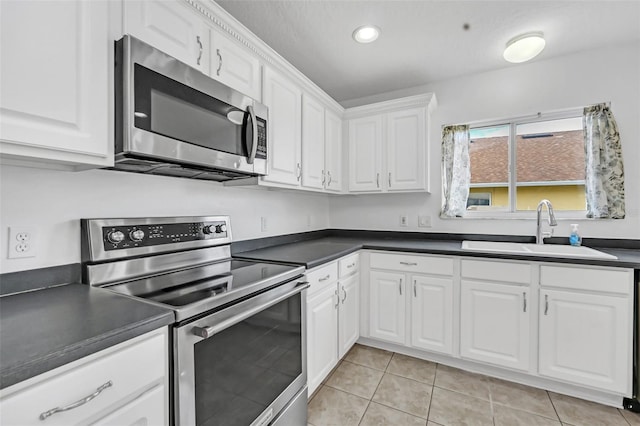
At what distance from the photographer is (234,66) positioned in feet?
5.18

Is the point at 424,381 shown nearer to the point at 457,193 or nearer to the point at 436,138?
the point at 457,193

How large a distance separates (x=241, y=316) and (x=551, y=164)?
275 centimetres

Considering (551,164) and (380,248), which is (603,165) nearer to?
(551,164)

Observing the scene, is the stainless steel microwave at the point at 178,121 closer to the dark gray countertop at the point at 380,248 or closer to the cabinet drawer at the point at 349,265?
the dark gray countertop at the point at 380,248

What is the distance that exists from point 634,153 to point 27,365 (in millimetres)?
3384

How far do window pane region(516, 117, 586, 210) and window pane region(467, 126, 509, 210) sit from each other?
3.9 inches

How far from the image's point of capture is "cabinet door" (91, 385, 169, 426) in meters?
0.76

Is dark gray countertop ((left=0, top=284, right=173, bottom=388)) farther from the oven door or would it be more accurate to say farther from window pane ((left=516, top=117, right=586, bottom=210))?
window pane ((left=516, top=117, right=586, bottom=210))

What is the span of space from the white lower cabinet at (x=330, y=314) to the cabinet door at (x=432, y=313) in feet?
1.51

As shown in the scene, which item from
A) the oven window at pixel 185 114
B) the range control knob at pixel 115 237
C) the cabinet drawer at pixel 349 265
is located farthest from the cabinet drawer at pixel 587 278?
the range control knob at pixel 115 237

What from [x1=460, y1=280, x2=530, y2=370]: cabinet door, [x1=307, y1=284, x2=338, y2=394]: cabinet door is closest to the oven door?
[x1=307, y1=284, x2=338, y2=394]: cabinet door

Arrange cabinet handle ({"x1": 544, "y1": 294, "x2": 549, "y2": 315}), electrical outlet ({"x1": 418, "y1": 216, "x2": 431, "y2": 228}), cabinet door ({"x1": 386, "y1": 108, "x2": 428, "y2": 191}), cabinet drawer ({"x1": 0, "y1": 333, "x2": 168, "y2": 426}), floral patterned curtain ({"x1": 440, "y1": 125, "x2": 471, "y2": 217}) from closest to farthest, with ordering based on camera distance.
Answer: cabinet drawer ({"x1": 0, "y1": 333, "x2": 168, "y2": 426})
cabinet handle ({"x1": 544, "y1": 294, "x2": 549, "y2": 315})
cabinet door ({"x1": 386, "y1": 108, "x2": 428, "y2": 191})
floral patterned curtain ({"x1": 440, "y1": 125, "x2": 471, "y2": 217})
electrical outlet ({"x1": 418, "y1": 216, "x2": 431, "y2": 228})

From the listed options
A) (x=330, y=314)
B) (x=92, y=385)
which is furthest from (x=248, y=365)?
(x=330, y=314)

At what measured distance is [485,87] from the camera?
8.52 ft
